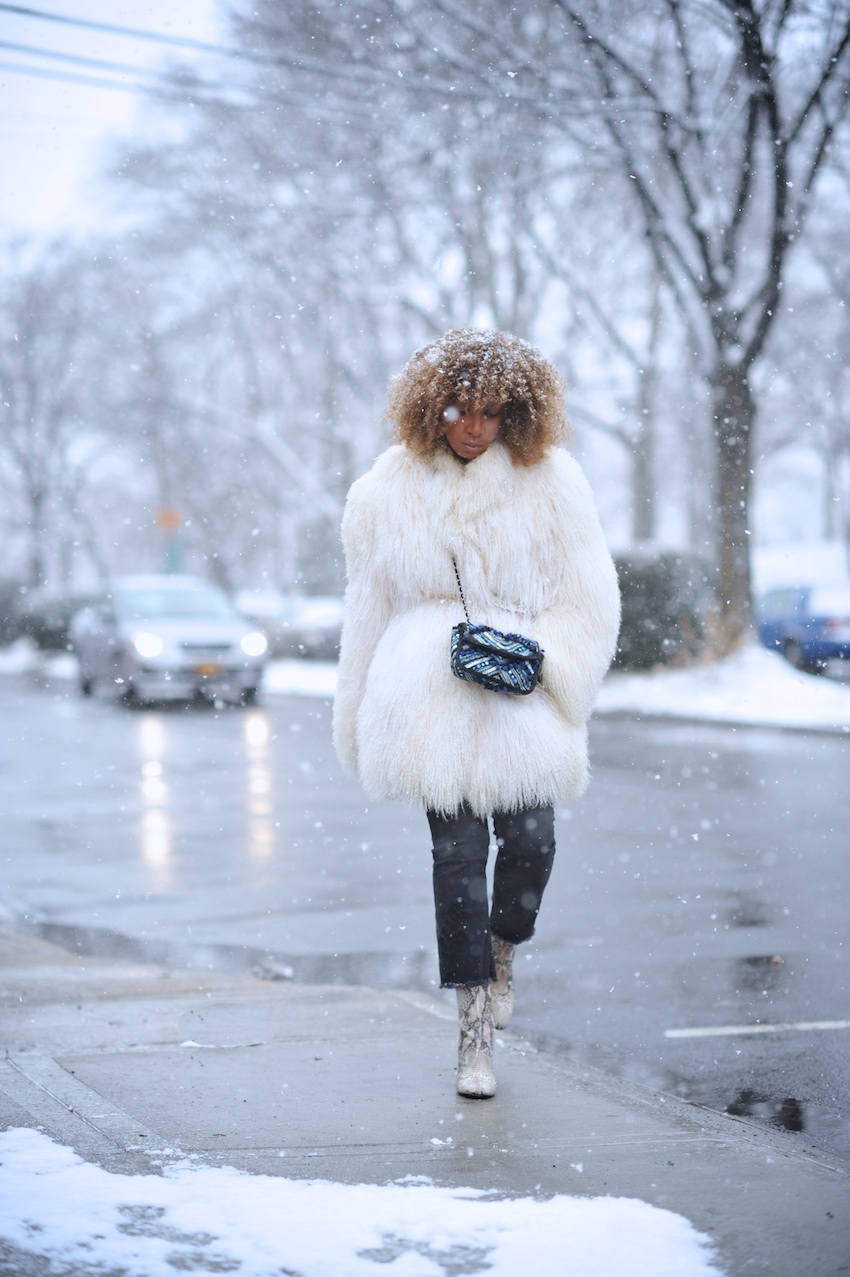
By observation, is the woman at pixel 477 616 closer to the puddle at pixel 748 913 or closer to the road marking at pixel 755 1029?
the road marking at pixel 755 1029

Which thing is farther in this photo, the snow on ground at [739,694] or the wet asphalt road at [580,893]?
the snow on ground at [739,694]

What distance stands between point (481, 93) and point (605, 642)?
41.9 feet

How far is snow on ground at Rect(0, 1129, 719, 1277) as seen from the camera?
2.63 metres

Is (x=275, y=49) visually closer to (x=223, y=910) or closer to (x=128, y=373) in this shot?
(x=223, y=910)

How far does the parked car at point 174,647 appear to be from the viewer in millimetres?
20172

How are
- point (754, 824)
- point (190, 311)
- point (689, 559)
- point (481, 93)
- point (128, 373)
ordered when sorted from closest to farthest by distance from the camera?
point (754, 824)
point (481, 93)
point (689, 559)
point (190, 311)
point (128, 373)

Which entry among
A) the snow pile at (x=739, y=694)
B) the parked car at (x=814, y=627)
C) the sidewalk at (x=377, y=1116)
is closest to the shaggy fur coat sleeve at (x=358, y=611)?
the sidewalk at (x=377, y=1116)

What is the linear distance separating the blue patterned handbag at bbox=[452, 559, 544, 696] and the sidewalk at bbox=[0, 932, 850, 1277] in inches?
38.8

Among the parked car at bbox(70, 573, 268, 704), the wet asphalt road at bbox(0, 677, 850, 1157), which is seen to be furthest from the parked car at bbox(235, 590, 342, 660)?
the wet asphalt road at bbox(0, 677, 850, 1157)

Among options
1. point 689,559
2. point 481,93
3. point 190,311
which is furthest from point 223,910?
point 190,311

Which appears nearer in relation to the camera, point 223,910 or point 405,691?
point 405,691

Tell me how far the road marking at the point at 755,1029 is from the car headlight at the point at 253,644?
15.9m

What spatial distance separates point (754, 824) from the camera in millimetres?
8945

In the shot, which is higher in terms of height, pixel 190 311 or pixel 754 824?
pixel 190 311
